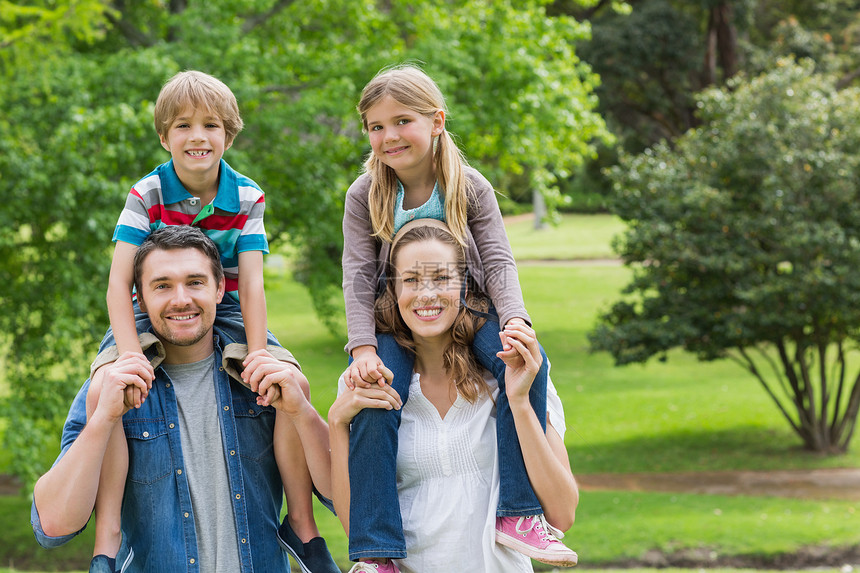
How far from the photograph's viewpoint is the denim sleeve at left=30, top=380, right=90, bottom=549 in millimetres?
2324

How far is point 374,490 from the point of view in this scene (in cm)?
236

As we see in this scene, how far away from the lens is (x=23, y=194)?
8.28 metres

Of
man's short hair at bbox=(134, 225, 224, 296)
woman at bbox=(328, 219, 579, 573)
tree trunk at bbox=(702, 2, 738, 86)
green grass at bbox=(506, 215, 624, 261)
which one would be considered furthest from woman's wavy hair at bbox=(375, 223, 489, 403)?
green grass at bbox=(506, 215, 624, 261)

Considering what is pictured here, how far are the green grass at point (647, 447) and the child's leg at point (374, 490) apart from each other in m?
0.79

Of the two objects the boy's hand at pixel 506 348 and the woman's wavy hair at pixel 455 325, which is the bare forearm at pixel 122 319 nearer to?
the woman's wavy hair at pixel 455 325

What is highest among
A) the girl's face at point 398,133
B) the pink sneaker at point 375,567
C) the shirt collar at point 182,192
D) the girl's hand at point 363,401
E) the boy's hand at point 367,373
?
the girl's face at point 398,133

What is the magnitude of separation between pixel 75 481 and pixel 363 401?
77 cm

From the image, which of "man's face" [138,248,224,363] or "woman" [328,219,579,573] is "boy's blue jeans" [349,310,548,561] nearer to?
"woman" [328,219,579,573]

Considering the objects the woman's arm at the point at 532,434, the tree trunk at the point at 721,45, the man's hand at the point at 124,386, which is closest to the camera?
the man's hand at the point at 124,386

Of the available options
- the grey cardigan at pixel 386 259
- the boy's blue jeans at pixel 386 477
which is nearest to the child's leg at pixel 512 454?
the boy's blue jeans at pixel 386 477

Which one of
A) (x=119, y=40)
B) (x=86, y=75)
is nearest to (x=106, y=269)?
(x=86, y=75)

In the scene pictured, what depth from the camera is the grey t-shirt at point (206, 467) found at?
2.42m

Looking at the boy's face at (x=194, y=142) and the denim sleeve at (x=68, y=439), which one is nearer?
the denim sleeve at (x=68, y=439)

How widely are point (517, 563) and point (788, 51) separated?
61.3 feet
